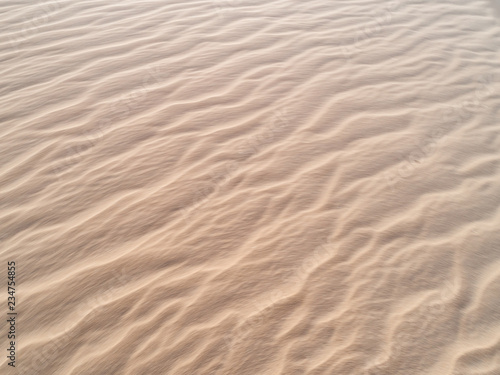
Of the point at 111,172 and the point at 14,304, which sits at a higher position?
the point at 111,172

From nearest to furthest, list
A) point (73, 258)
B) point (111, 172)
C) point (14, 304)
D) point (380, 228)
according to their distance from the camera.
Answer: point (14, 304) < point (73, 258) < point (380, 228) < point (111, 172)

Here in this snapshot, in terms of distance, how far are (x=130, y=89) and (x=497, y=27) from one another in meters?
3.78

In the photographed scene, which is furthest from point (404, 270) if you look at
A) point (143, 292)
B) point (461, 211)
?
point (143, 292)

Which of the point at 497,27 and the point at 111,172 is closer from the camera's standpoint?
the point at 111,172

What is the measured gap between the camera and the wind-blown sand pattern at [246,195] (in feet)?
7.11

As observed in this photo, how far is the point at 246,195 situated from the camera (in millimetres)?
2797

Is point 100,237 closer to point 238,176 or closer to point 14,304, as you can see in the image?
point 14,304

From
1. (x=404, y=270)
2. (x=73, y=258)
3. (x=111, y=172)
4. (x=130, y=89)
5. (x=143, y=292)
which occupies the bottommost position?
(x=404, y=270)

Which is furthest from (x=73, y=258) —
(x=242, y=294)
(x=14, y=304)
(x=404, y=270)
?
(x=404, y=270)

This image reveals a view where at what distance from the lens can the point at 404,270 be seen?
2.46m

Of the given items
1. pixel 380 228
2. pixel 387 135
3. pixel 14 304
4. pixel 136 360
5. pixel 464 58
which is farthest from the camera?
pixel 464 58

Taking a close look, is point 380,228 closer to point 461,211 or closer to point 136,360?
point 461,211

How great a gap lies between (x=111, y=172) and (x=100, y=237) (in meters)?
0.52

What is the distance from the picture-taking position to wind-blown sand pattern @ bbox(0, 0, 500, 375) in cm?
217
